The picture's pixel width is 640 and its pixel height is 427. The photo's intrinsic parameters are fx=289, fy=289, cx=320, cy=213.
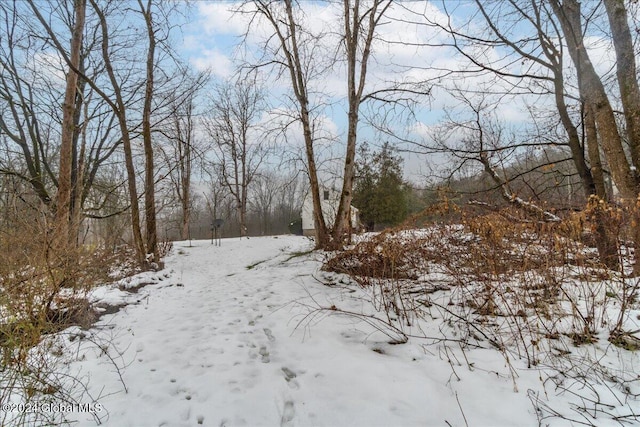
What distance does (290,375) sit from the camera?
2295 millimetres

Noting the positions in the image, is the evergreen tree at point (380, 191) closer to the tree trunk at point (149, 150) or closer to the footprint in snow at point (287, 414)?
the tree trunk at point (149, 150)

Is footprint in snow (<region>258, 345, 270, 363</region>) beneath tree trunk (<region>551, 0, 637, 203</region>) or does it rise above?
beneath

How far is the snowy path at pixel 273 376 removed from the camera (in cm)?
180

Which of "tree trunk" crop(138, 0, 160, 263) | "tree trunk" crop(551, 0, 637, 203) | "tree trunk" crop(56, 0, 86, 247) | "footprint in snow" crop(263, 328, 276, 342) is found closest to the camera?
"footprint in snow" crop(263, 328, 276, 342)

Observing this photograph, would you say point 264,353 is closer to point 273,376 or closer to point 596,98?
point 273,376

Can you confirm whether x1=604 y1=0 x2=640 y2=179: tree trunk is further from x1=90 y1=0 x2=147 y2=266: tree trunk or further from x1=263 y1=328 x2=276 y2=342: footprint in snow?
x1=90 y1=0 x2=147 y2=266: tree trunk

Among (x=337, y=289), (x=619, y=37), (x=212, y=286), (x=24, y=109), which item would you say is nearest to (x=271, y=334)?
(x=337, y=289)

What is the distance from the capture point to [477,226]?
306 centimetres

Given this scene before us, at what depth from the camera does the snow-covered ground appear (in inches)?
70.1

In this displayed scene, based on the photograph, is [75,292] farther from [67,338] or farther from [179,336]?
[179,336]

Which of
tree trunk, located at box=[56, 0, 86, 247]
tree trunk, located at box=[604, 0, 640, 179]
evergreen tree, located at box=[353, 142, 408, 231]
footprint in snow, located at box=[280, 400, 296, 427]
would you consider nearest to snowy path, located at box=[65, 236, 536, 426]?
footprint in snow, located at box=[280, 400, 296, 427]

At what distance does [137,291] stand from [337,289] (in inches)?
155

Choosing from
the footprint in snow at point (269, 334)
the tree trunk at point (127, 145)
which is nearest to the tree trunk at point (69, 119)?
the tree trunk at point (127, 145)

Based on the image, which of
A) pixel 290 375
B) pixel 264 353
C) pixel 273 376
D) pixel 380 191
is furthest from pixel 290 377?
pixel 380 191
